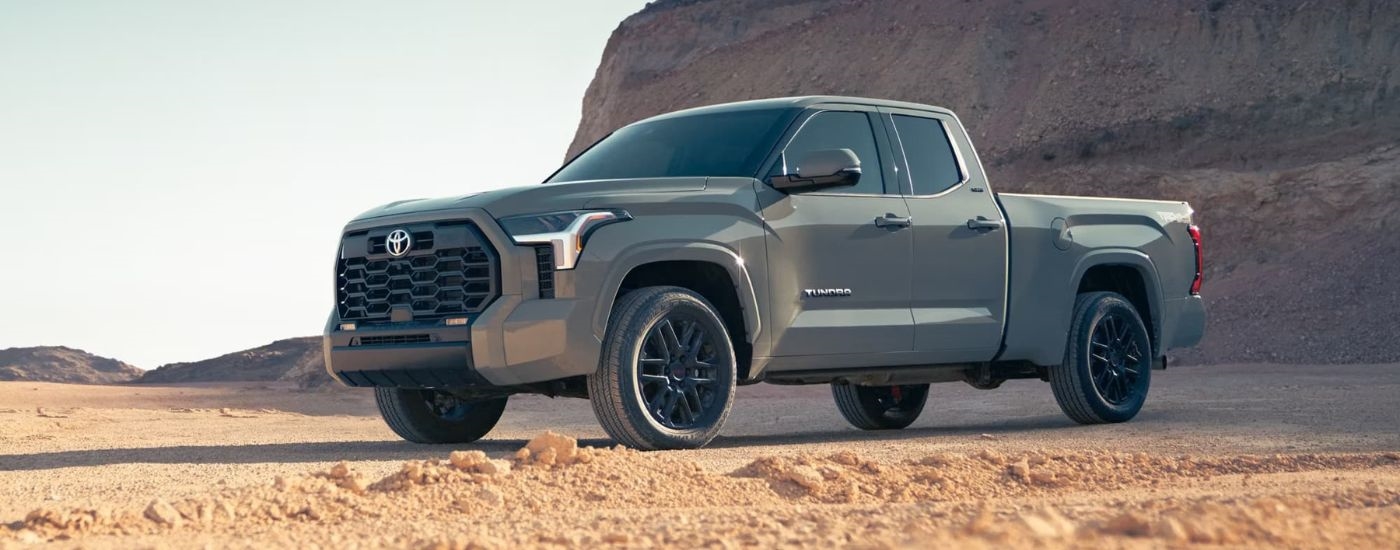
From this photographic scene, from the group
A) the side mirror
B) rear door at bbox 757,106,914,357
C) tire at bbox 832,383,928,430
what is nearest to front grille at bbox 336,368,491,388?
rear door at bbox 757,106,914,357

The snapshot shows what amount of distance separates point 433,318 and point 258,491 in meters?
2.39

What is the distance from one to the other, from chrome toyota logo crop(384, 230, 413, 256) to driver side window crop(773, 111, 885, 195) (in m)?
2.14

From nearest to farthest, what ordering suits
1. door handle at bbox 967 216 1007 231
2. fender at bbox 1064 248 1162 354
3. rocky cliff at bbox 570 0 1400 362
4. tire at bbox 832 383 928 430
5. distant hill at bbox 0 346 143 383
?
door handle at bbox 967 216 1007 231
fender at bbox 1064 248 1162 354
tire at bbox 832 383 928 430
rocky cliff at bbox 570 0 1400 362
distant hill at bbox 0 346 143 383

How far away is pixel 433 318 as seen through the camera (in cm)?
820

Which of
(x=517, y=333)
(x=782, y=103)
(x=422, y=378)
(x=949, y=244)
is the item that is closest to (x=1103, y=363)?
(x=949, y=244)

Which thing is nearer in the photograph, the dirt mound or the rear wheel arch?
the dirt mound

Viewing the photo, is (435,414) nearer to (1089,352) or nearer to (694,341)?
(694,341)

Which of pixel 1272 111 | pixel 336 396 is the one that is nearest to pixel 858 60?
pixel 1272 111

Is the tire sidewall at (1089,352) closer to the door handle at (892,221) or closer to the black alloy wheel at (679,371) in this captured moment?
the door handle at (892,221)

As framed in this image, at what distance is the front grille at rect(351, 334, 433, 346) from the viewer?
8195 millimetres

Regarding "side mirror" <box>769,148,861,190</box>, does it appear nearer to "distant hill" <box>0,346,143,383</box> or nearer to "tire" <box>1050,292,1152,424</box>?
"tire" <box>1050,292,1152,424</box>

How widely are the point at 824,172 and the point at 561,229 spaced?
1.52 meters

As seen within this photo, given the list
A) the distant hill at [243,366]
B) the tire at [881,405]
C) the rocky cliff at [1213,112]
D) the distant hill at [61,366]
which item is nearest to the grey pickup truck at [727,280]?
the tire at [881,405]

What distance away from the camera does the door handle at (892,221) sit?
9.25 m
